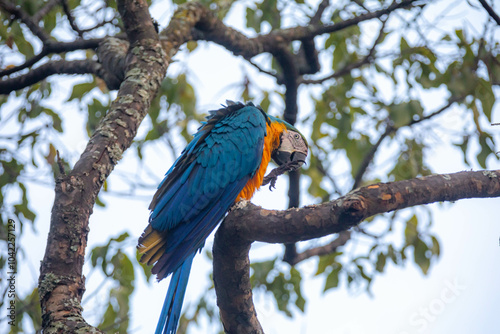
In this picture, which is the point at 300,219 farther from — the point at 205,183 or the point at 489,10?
the point at 489,10

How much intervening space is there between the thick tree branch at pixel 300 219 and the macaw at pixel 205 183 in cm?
34

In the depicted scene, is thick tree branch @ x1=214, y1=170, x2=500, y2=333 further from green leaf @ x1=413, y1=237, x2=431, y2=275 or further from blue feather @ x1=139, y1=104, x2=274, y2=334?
green leaf @ x1=413, y1=237, x2=431, y2=275

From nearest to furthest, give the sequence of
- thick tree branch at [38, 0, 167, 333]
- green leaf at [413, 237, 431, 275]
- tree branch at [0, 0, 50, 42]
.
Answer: thick tree branch at [38, 0, 167, 333], tree branch at [0, 0, 50, 42], green leaf at [413, 237, 431, 275]

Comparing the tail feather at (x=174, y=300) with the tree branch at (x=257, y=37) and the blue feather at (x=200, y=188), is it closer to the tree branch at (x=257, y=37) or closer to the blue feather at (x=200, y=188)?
the blue feather at (x=200, y=188)

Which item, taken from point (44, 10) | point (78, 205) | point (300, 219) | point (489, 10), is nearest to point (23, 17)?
point (44, 10)

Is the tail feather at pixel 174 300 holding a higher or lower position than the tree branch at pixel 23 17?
lower

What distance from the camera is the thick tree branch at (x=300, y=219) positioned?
1764 mm

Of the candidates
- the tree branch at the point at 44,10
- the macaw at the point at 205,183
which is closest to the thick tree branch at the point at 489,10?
the macaw at the point at 205,183

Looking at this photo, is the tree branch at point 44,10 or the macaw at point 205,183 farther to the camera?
the tree branch at point 44,10

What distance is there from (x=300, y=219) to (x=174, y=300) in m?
0.92

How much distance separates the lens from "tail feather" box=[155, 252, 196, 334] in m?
2.28

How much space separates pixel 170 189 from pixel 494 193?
1581 mm

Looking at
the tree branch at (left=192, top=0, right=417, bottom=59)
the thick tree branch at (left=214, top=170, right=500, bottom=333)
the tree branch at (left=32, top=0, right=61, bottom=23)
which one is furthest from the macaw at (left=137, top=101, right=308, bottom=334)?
the tree branch at (left=32, top=0, right=61, bottom=23)

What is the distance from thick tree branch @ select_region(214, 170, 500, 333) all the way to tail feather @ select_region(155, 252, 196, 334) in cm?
26
